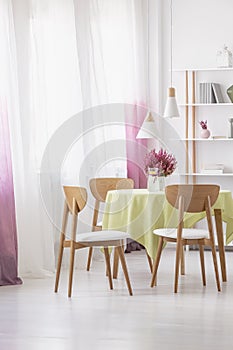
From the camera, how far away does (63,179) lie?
6.90 metres

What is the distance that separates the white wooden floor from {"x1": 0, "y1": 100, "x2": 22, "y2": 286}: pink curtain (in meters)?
0.15

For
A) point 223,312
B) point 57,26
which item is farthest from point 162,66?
point 223,312

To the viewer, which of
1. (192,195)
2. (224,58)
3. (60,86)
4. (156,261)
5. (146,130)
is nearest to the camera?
(192,195)

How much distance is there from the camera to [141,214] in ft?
19.4

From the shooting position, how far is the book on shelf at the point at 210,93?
310 inches

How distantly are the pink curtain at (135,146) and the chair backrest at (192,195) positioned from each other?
2216 millimetres

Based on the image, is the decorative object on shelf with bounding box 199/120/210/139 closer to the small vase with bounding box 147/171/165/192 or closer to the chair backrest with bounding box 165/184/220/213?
the small vase with bounding box 147/171/165/192

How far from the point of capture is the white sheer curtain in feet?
20.8

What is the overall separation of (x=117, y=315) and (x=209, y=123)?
357 centimetres

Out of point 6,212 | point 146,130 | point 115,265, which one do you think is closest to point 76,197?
point 6,212

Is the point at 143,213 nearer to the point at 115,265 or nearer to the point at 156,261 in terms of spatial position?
the point at 156,261

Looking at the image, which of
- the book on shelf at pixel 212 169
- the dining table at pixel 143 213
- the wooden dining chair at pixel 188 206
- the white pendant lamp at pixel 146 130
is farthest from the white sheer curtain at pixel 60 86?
the wooden dining chair at pixel 188 206

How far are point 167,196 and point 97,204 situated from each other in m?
1.06

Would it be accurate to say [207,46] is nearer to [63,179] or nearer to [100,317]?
[63,179]
